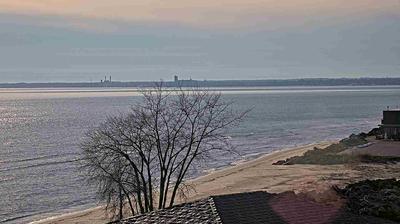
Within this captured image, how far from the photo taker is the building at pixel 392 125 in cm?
6272

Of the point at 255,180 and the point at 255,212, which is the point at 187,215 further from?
the point at 255,180

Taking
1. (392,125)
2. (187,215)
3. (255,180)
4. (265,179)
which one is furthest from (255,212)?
(392,125)

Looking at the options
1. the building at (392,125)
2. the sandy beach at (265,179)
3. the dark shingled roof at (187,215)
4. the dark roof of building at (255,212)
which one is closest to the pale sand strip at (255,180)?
the sandy beach at (265,179)

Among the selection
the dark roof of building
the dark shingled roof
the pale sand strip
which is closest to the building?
the pale sand strip

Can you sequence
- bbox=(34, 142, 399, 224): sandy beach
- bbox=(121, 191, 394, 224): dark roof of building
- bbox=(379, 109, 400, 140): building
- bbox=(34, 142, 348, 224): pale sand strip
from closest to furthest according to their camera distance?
bbox=(121, 191, 394, 224): dark roof of building
bbox=(34, 142, 348, 224): pale sand strip
bbox=(34, 142, 399, 224): sandy beach
bbox=(379, 109, 400, 140): building

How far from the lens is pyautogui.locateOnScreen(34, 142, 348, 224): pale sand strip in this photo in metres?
33.4

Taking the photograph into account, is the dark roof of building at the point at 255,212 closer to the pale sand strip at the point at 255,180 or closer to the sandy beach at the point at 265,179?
the pale sand strip at the point at 255,180

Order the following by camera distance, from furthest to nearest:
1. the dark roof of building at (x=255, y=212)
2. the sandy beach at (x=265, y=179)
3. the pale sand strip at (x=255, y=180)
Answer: the sandy beach at (x=265, y=179) < the pale sand strip at (x=255, y=180) < the dark roof of building at (x=255, y=212)

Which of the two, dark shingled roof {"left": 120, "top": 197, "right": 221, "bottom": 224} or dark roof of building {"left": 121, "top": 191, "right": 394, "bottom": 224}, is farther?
dark shingled roof {"left": 120, "top": 197, "right": 221, "bottom": 224}

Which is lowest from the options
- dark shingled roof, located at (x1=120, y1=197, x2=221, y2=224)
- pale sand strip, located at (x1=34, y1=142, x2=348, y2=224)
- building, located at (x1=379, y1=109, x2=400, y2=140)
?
pale sand strip, located at (x1=34, y1=142, x2=348, y2=224)

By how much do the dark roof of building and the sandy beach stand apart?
46.6 feet

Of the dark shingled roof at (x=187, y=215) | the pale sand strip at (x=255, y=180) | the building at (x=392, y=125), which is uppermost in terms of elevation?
the dark shingled roof at (x=187, y=215)

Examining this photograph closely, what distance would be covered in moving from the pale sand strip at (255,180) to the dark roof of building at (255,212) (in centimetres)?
1329

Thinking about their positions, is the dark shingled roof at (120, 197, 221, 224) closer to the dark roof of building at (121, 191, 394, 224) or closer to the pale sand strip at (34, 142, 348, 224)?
the dark roof of building at (121, 191, 394, 224)
